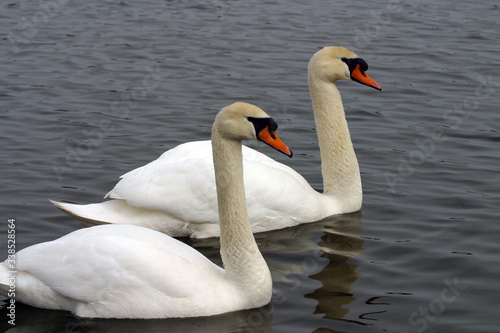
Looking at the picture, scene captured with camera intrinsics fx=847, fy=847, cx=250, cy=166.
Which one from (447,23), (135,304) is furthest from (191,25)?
(135,304)

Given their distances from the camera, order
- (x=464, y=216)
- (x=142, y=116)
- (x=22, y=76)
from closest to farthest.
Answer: (x=464, y=216) < (x=142, y=116) < (x=22, y=76)

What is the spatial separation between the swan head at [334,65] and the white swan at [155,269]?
8.33 ft

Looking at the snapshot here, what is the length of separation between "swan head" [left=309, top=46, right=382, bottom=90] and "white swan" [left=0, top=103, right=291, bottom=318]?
2.54 metres

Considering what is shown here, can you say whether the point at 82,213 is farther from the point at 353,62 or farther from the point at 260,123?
the point at 353,62

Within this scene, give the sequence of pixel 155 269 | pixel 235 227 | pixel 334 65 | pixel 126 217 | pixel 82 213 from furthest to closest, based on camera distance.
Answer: pixel 334 65 < pixel 126 217 < pixel 82 213 < pixel 235 227 < pixel 155 269

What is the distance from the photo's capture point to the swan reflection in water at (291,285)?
5836mm

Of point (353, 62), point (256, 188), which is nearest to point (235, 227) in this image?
point (256, 188)

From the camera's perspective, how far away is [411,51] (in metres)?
15.0

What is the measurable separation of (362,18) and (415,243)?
10496 millimetres

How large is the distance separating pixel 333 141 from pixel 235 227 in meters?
2.65

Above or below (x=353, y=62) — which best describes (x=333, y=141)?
below

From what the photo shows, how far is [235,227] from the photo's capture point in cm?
615

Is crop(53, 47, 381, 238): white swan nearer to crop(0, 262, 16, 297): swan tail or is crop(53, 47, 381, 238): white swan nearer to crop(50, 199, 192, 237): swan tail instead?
crop(50, 199, 192, 237): swan tail

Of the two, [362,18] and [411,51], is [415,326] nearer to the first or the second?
[411,51]
